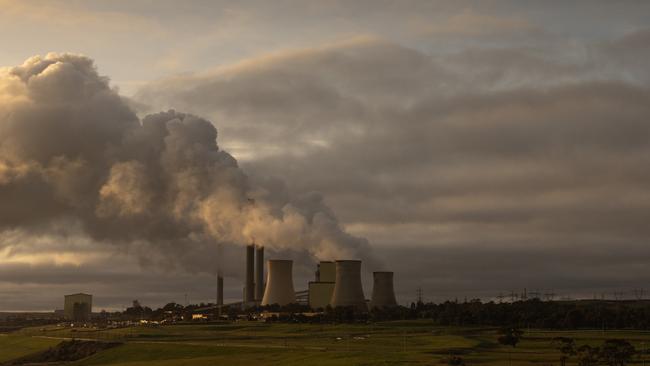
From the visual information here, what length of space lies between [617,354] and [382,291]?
315 ft

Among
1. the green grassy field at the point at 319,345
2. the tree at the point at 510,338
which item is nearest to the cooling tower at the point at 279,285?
the green grassy field at the point at 319,345

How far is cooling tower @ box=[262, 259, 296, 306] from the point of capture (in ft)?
643

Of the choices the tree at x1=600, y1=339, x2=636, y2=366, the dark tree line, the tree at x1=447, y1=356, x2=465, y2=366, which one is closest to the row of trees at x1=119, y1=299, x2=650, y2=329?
the dark tree line

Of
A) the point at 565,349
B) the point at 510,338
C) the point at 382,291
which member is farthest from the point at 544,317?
the point at 565,349

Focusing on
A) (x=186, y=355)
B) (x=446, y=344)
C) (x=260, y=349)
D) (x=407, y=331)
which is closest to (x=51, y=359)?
(x=186, y=355)

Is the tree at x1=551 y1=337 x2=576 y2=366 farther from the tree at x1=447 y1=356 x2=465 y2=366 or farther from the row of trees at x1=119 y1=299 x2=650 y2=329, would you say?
the row of trees at x1=119 y1=299 x2=650 y2=329

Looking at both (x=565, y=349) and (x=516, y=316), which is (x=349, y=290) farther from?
(x=565, y=349)

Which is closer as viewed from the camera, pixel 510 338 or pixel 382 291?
pixel 510 338

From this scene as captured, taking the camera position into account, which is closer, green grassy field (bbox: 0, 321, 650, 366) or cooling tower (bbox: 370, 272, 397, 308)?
green grassy field (bbox: 0, 321, 650, 366)

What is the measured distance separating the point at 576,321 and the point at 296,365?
83.7 metres

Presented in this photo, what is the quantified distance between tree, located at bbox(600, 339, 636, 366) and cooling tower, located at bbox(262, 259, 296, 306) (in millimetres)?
97003

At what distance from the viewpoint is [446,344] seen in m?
130

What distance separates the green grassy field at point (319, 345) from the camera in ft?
371

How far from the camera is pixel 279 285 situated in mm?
198375
